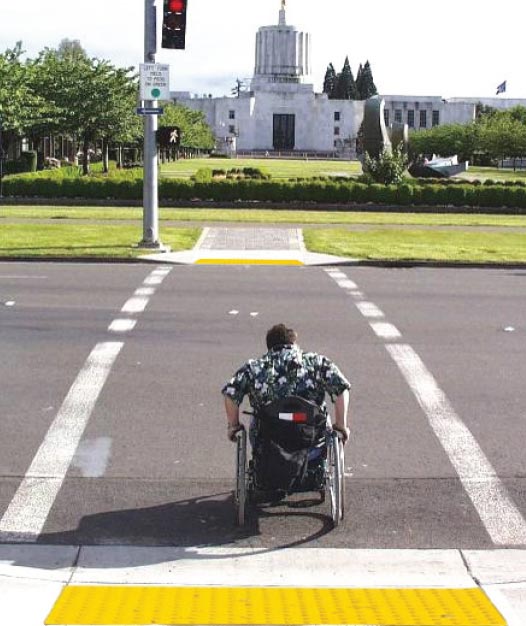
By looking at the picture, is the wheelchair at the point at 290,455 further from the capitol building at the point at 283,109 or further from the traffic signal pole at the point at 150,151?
the capitol building at the point at 283,109

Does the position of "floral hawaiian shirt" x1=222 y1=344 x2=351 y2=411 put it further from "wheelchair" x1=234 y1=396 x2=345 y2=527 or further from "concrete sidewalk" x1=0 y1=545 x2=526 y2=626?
"concrete sidewalk" x1=0 y1=545 x2=526 y2=626

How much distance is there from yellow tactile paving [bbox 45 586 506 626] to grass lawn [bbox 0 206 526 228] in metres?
24.8

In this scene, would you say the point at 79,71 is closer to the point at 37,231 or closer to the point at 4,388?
the point at 37,231

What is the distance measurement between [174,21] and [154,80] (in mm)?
2027

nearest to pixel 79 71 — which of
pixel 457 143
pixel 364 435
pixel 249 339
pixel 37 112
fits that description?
pixel 37 112

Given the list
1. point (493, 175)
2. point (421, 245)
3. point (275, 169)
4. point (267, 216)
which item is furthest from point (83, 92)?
point (493, 175)

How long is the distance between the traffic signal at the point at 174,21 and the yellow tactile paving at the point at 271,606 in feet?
53.7

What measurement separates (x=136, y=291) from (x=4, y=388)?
22.2 feet

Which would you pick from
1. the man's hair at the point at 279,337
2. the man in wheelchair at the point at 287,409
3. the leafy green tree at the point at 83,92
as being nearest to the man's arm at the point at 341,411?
the man in wheelchair at the point at 287,409

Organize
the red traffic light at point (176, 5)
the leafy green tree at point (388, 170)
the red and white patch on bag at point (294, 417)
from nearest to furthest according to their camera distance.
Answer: the red and white patch on bag at point (294, 417)
the red traffic light at point (176, 5)
the leafy green tree at point (388, 170)

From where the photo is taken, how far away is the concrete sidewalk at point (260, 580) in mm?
5613

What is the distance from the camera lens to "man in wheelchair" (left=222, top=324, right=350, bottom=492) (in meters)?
6.91

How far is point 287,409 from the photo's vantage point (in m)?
6.88

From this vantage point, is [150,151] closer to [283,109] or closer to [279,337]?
[279,337]
